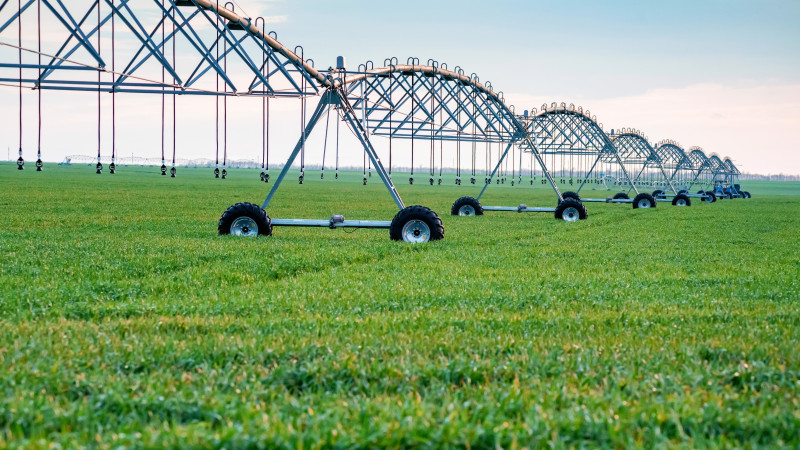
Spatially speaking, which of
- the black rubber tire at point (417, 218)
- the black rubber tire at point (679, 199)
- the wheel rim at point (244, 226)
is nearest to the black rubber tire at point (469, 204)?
the black rubber tire at point (417, 218)

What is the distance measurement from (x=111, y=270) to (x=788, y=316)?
27.5 ft

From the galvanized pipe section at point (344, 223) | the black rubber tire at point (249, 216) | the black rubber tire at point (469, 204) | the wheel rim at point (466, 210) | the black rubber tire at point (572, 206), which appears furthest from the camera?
the wheel rim at point (466, 210)

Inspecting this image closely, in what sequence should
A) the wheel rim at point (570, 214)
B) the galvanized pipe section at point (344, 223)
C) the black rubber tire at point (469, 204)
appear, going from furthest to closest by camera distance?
the black rubber tire at point (469, 204), the wheel rim at point (570, 214), the galvanized pipe section at point (344, 223)

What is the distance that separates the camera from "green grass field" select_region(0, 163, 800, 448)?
413 cm

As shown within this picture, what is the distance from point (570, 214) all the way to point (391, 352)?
22.1m

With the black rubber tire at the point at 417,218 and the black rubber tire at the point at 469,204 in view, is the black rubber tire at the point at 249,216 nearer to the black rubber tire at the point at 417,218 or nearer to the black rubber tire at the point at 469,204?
the black rubber tire at the point at 417,218

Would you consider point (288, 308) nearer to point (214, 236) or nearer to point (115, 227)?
point (214, 236)

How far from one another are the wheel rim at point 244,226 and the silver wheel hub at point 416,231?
3.38 metres

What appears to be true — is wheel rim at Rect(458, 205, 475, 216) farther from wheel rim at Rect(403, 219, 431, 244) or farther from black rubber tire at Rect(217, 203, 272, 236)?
black rubber tire at Rect(217, 203, 272, 236)

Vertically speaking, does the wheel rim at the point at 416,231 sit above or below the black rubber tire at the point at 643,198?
below

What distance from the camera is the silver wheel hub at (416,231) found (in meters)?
16.5

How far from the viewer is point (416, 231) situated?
1669 cm

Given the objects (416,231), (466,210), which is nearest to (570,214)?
(466,210)

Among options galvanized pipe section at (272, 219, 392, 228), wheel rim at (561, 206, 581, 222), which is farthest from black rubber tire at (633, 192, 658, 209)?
galvanized pipe section at (272, 219, 392, 228)
